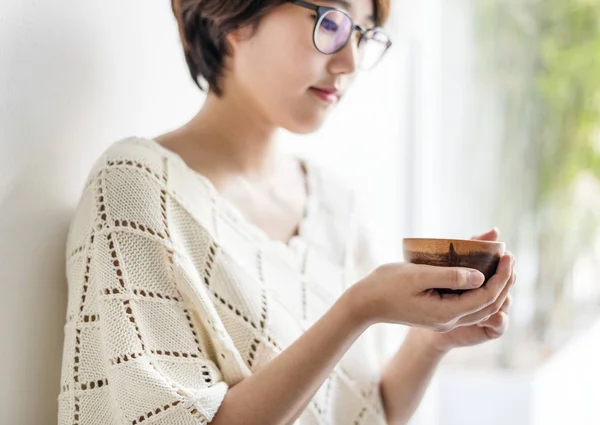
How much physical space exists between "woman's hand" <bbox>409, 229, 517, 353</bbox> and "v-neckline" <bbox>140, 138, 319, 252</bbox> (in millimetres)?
299

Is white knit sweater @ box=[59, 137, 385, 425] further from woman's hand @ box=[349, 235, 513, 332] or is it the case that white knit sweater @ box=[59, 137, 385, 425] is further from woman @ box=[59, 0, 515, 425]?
woman's hand @ box=[349, 235, 513, 332]

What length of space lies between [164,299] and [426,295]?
0.40 meters

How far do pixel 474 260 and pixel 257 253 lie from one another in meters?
0.44

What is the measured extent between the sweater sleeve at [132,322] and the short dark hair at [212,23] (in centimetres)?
30

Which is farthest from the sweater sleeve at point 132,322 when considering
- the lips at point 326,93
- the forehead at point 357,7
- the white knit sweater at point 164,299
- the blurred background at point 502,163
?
the blurred background at point 502,163

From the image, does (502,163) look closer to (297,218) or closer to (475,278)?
(297,218)

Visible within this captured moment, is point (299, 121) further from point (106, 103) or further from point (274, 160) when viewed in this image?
point (106, 103)

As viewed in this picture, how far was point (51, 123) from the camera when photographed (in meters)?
1.24

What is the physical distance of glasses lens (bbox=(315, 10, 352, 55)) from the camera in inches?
50.2

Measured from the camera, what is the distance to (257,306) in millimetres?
1265

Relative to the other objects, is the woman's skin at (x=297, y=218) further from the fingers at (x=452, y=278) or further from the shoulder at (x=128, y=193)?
the shoulder at (x=128, y=193)

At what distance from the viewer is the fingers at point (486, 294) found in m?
1.02

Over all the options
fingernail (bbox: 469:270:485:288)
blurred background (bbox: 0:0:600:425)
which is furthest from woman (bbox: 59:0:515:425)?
blurred background (bbox: 0:0:600:425)

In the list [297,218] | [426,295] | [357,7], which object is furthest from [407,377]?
[357,7]
